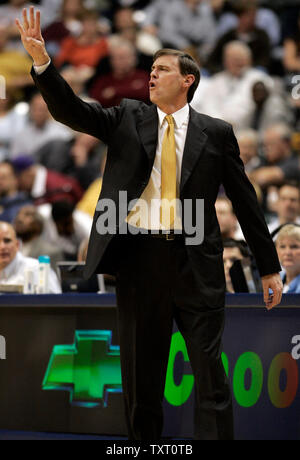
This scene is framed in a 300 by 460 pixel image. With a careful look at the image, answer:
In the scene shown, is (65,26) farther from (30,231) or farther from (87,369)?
(87,369)

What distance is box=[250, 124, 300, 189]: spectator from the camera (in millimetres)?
8195

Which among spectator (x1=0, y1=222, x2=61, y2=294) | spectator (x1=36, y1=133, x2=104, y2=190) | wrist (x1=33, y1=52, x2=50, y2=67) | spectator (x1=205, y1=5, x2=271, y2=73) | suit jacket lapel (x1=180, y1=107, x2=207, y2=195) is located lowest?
spectator (x1=0, y1=222, x2=61, y2=294)

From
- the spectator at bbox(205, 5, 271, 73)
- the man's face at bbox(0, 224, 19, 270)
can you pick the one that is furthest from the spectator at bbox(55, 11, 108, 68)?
the man's face at bbox(0, 224, 19, 270)

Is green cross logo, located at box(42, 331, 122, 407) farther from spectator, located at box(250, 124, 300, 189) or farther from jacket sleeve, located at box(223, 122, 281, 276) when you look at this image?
spectator, located at box(250, 124, 300, 189)

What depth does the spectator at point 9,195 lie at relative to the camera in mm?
8609

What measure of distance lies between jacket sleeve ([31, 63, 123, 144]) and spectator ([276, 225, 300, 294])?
2.01 metres

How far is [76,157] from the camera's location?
9555 mm

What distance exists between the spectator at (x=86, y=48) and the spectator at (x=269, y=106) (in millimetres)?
2567

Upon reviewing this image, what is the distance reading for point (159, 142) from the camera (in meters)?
3.53

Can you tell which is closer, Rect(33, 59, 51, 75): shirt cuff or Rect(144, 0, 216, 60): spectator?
Rect(33, 59, 51, 75): shirt cuff

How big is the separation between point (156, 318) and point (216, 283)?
0.91ft

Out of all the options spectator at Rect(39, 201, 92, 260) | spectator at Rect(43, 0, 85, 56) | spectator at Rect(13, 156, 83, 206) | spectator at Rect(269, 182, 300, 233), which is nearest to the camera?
spectator at Rect(269, 182, 300, 233)
